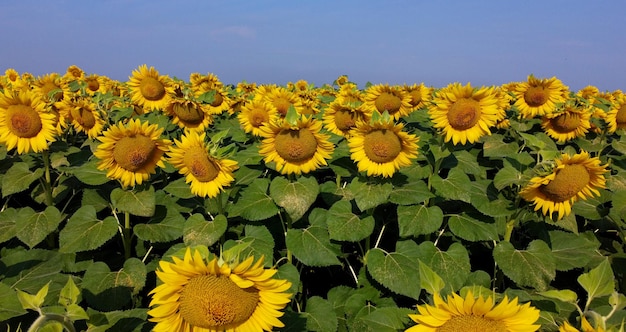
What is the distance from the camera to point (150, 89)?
17.3ft

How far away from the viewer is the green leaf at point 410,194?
310 centimetres

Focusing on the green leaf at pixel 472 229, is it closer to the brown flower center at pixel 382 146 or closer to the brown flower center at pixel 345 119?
the brown flower center at pixel 382 146

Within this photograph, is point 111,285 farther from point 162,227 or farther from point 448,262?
point 448,262

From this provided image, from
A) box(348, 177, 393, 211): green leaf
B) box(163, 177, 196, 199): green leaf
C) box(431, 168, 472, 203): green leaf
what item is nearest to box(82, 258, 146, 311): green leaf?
box(163, 177, 196, 199): green leaf

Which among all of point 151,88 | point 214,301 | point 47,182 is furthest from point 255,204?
point 151,88

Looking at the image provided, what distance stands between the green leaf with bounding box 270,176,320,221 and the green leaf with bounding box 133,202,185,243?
849 mm

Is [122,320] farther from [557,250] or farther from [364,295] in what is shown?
[557,250]

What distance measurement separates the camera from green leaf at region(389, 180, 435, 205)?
310cm

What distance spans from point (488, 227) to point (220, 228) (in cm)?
206

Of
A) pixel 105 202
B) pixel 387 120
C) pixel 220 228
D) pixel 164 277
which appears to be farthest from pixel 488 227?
pixel 105 202

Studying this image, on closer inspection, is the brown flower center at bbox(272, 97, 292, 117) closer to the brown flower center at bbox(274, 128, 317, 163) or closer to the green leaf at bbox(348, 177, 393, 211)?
the brown flower center at bbox(274, 128, 317, 163)

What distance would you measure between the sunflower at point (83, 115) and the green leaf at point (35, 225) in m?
1.43

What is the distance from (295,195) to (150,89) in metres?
3.10

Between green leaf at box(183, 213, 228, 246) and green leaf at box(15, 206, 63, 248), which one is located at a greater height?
green leaf at box(183, 213, 228, 246)
